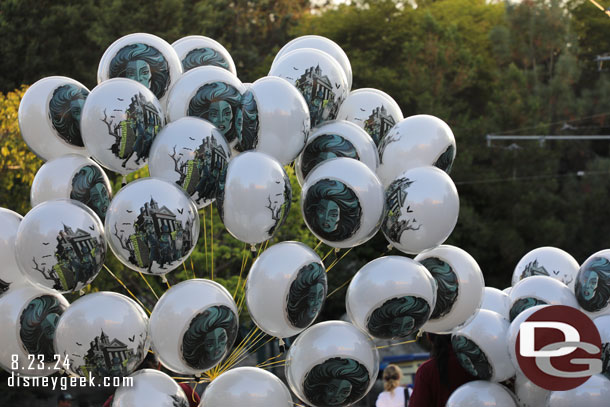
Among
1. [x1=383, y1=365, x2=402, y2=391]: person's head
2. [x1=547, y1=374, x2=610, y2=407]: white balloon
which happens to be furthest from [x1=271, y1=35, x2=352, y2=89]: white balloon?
[x1=383, y1=365, x2=402, y2=391]: person's head

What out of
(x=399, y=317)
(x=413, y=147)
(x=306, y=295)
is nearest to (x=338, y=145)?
(x=413, y=147)

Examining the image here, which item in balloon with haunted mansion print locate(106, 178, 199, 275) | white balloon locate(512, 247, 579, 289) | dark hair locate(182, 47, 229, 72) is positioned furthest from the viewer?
white balloon locate(512, 247, 579, 289)

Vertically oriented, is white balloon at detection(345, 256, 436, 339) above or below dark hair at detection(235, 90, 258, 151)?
below

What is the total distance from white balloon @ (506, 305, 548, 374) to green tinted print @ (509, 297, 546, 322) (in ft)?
0.95

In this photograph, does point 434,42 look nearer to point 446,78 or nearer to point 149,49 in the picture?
point 446,78

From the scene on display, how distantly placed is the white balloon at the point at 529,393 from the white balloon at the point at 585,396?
15cm

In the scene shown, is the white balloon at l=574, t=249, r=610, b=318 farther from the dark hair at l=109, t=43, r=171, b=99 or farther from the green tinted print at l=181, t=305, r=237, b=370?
the dark hair at l=109, t=43, r=171, b=99

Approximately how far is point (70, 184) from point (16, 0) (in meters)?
19.5

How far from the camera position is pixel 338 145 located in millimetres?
5125

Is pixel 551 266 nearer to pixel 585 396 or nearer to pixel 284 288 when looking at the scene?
pixel 585 396

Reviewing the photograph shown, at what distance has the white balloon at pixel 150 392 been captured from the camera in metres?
4.59

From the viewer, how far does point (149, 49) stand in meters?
5.35

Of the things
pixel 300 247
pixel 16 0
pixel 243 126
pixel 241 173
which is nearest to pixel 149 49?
pixel 243 126

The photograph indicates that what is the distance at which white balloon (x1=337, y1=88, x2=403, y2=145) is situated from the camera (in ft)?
18.6
